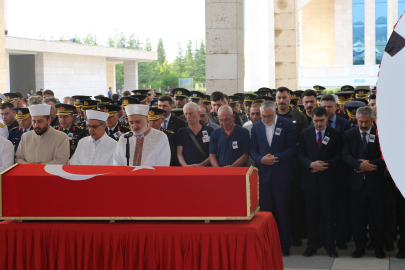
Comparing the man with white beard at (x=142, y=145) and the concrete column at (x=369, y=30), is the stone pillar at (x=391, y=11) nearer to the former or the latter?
the concrete column at (x=369, y=30)

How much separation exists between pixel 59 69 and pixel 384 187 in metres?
31.4

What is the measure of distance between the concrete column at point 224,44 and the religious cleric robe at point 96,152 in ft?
18.0

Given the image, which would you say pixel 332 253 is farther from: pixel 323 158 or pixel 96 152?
pixel 96 152

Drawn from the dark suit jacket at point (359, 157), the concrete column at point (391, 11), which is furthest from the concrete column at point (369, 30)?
the dark suit jacket at point (359, 157)

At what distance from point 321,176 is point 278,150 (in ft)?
2.17

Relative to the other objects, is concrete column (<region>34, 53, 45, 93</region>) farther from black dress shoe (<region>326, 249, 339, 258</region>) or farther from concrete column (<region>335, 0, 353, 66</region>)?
concrete column (<region>335, 0, 353, 66</region>)

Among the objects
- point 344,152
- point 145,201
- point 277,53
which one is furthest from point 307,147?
point 277,53

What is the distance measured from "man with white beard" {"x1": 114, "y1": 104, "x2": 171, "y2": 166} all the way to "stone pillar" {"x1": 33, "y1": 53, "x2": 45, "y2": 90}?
29.1 metres

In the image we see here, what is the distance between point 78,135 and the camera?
23.4ft

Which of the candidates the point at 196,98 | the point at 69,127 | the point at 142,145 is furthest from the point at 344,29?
the point at 142,145

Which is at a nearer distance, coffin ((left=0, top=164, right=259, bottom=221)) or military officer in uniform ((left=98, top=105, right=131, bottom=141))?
coffin ((left=0, top=164, right=259, bottom=221))

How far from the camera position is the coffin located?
12.1ft

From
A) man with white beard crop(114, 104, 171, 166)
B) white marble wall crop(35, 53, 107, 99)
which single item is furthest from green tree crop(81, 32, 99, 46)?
man with white beard crop(114, 104, 171, 166)

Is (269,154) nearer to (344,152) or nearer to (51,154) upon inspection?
(344,152)
